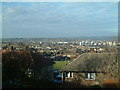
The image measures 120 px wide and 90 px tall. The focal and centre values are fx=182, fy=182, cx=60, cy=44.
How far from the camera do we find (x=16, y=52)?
409 centimetres

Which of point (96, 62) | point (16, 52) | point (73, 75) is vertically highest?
point (16, 52)

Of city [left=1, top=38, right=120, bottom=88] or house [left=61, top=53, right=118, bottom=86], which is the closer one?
city [left=1, top=38, right=120, bottom=88]

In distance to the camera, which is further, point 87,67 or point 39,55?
point 87,67

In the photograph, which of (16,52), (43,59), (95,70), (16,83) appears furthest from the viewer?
(95,70)

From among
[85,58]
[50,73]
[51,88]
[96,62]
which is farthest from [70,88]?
[85,58]

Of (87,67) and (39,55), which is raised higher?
(39,55)

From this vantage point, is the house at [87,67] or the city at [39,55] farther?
the house at [87,67]

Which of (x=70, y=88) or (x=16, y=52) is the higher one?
(x=16, y=52)

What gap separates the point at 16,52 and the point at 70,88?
4.70ft

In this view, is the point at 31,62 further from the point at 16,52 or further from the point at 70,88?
the point at 70,88

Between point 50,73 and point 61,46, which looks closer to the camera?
point 61,46

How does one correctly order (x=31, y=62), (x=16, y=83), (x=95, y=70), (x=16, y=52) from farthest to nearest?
1. (x=95, y=70)
2. (x=31, y=62)
3. (x=16, y=52)
4. (x=16, y=83)

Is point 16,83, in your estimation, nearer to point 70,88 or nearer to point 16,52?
point 16,52

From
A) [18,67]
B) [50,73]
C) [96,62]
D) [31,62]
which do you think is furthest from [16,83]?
[96,62]
